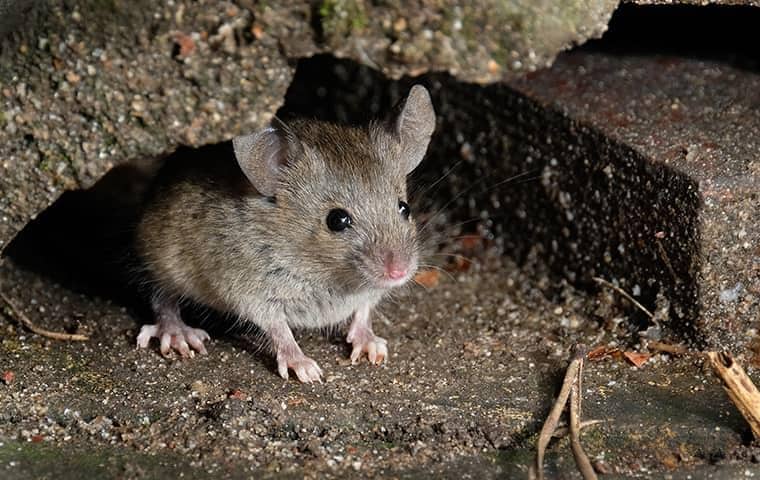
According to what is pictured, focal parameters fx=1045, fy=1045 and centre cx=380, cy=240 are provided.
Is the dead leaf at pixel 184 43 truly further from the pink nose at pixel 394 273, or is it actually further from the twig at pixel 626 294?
the twig at pixel 626 294

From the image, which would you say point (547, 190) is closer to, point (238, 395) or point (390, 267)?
point (390, 267)

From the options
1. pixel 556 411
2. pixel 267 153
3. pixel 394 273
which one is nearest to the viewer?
pixel 556 411

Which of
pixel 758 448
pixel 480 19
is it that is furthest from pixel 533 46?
pixel 758 448

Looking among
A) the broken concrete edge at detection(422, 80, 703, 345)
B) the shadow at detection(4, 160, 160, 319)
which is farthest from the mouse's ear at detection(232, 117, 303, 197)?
the broken concrete edge at detection(422, 80, 703, 345)

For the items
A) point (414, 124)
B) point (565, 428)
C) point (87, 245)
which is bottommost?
point (87, 245)

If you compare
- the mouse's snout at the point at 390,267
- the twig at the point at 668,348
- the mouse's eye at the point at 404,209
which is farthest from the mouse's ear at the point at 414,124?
the twig at the point at 668,348

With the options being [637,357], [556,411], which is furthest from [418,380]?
[637,357]

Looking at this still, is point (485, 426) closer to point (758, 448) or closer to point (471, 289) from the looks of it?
point (758, 448)
